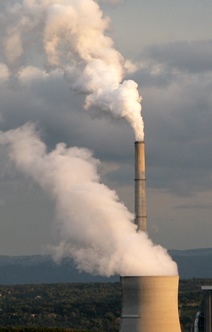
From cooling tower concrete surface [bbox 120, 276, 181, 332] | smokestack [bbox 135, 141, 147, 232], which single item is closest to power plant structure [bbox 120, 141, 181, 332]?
cooling tower concrete surface [bbox 120, 276, 181, 332]

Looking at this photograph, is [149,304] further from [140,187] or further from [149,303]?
[140,187]

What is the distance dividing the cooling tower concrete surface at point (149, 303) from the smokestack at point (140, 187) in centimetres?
763

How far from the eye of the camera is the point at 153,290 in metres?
91.1

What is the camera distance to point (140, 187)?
9875cm

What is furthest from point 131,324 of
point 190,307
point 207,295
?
point 190,307

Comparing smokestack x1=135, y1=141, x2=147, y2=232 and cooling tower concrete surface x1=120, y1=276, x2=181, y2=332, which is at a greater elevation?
smokestack x1=135, y1=141, x2=147, y2=232

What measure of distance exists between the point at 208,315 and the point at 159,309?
9358 mm

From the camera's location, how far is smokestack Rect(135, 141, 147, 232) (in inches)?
3883

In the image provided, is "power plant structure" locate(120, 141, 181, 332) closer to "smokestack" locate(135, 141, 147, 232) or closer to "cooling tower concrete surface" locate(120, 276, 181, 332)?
"cooling tower concrete surface" locate(120, 276, 181, 332)

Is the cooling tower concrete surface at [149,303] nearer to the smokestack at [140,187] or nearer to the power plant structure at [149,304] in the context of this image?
the power plant structure at [149,304]

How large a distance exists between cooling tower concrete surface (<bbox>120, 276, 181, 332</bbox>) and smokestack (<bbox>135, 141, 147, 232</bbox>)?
763 cm

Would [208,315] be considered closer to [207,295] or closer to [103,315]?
[207,295]

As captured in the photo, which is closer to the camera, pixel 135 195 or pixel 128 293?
pixel 128 293

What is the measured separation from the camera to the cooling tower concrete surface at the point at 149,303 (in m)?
91.2
